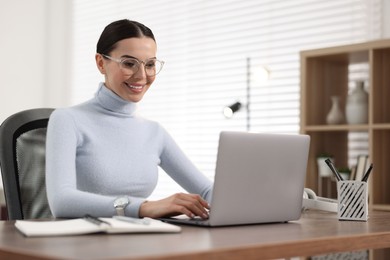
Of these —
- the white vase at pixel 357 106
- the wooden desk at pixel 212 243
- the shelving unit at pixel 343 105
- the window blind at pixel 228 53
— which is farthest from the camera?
the window blind at pixel 228 53

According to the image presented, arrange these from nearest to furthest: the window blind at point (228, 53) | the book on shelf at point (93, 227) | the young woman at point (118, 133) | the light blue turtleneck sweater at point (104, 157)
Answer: the book on shelf at point (93, 227) → the light blue turtleneck sweater at point (104, 157) → the young woman at point (118, 133) → the window blind at point (228, 53)

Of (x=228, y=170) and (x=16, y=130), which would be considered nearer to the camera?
(x=228, y=170)

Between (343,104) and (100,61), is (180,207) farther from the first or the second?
(343,104)

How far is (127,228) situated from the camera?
52.4 inches

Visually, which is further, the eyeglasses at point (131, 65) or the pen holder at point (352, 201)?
the eyeglasses at point (131, 65)

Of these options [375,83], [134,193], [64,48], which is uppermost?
[64,48]

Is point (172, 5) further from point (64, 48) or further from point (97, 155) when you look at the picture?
point (97, 155)

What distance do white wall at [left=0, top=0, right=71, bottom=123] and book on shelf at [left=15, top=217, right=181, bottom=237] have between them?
4.21 meters

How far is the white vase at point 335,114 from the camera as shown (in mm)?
3666

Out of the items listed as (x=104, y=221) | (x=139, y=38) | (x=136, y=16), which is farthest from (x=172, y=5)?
(x=104, y=221)

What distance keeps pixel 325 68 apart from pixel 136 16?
6.65 ft

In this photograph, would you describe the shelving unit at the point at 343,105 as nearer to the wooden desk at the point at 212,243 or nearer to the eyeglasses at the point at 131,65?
the eyeglasses at the point at 131,65

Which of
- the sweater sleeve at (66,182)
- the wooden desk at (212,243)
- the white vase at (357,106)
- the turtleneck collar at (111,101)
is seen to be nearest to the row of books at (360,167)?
the white vase at (357,106)

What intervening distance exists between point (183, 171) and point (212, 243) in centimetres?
106
